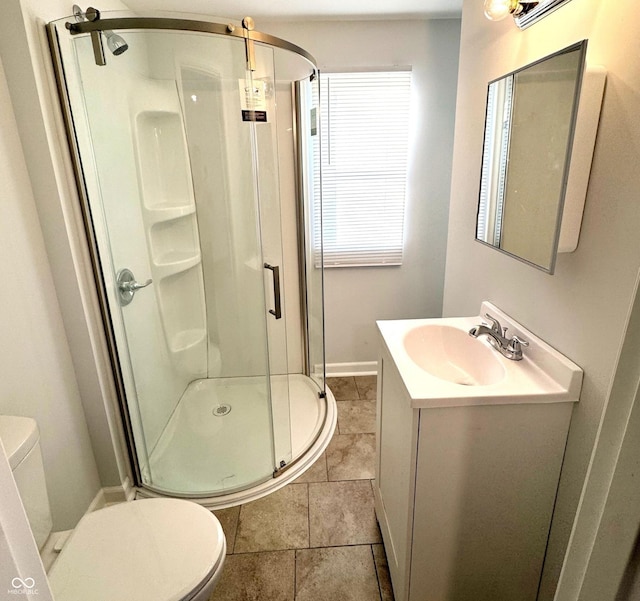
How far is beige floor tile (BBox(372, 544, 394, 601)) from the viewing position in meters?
1.46

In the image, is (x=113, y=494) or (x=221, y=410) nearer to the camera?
(x=113, y=494)

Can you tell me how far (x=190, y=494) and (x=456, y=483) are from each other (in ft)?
4.42

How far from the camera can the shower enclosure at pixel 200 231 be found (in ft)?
5.37

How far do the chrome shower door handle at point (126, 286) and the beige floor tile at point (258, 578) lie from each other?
1.24 meters

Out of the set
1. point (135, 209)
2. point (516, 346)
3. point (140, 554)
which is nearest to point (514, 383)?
point (516, 346)

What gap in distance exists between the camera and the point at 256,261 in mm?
2180

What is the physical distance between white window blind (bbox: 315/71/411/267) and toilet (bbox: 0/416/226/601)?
186 centimetres

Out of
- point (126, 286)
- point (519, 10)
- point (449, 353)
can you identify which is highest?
point (519, 10)

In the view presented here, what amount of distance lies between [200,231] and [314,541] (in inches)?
67.3

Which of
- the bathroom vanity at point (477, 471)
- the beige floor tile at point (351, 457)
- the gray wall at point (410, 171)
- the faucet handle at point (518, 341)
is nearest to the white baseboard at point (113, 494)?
the beige floor tile at point (351, 457)

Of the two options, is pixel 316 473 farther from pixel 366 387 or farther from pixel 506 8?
pixel 506 8

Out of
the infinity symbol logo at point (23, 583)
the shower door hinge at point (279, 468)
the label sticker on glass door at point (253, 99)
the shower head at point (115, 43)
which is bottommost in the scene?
the shower door hinge at point (279, 468)

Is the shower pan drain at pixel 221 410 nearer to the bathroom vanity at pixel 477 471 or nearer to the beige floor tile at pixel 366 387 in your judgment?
the beige floor tile at pixel 366 387

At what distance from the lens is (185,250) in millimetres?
2320
